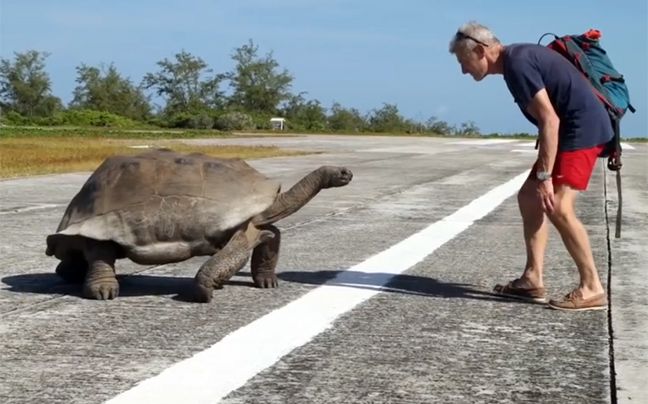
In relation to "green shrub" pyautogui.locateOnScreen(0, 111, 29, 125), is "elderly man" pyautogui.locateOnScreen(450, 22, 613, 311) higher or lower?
higher

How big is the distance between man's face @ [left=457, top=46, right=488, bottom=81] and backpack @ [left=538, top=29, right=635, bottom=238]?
0.49 meters

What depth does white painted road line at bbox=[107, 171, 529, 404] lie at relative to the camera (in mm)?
4672

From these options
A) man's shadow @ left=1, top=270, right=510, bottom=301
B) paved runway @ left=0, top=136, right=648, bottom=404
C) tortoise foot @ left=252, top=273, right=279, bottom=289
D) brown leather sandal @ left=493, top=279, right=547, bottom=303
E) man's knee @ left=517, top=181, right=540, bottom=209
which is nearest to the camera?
paved runway @ left=0, top=136, right=648, bottom=404

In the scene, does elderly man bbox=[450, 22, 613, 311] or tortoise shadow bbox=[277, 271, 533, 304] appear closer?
elderly man bbox=[450, 22, 613, 311]

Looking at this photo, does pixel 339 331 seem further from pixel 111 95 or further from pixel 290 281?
pixel 111 95

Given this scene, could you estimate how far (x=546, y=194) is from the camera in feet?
21.5

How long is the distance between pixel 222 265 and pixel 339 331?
42.6 inches

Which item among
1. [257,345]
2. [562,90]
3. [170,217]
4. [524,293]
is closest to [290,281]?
[170,217]

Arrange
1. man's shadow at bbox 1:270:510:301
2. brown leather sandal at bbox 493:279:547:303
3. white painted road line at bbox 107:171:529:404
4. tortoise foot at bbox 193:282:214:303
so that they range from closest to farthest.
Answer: white painted road line at bbox 107:171:529:404, tortoise foot at bbox 193:282:214:303, brown leather sandal at bbox 493:279:547:303, man's shadow at bbox 1:270:510:301

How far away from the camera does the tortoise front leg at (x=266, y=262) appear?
7.33 m

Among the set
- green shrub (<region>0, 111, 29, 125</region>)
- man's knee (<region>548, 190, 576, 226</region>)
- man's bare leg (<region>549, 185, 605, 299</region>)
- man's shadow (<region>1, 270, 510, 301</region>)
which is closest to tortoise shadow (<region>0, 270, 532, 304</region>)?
man's shadow (<region>1, 270, 510, 301</region>)

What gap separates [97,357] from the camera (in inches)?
208

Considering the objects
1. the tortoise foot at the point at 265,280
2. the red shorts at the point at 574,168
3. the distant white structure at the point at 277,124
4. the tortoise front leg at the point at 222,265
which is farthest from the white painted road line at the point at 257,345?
the distant white structure at the point at 277,124

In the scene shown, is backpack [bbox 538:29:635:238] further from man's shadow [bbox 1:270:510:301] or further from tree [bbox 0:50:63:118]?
tree [bbox 0:50:63:118]
